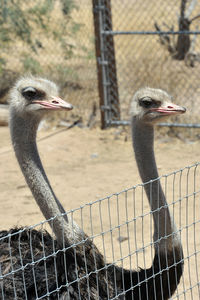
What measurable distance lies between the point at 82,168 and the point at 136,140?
124 inches

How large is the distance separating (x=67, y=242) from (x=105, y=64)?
4789 millimetres

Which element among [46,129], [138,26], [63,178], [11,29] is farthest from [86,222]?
[138,26]

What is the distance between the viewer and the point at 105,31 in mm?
7738

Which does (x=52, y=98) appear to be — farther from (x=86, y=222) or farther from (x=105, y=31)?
(x=105, y=31)

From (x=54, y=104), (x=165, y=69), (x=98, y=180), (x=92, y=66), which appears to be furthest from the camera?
(x=92, y=66)

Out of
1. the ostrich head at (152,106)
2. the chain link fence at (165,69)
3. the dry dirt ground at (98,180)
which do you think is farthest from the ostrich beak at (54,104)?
the chain link fence at (165,69)

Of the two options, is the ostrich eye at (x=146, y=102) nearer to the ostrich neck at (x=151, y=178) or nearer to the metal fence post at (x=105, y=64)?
the ostrich neck at (x=151, y=178)

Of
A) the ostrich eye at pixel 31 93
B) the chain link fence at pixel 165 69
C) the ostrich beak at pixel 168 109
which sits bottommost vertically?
the chain link fence at pixel 165 69

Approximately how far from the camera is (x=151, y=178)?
368cm

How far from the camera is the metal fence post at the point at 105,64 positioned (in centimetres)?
771

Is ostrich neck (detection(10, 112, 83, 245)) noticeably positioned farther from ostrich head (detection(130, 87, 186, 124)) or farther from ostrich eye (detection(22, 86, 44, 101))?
ostrich head (detection(130, 87, 186, 124))

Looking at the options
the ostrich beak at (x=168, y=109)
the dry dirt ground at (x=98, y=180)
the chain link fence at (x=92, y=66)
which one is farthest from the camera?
the chain link fence at (x=92, y=66)

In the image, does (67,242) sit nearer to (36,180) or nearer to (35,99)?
(36,180)

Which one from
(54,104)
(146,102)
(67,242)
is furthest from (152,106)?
(67,242)
